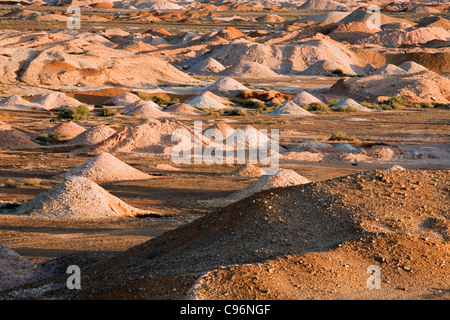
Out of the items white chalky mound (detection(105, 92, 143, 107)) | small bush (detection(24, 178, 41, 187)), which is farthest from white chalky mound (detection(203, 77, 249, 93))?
small bush (detection(24, 178, 41, 187))

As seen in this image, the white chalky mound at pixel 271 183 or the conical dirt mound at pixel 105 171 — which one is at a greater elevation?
the white chalky mound at pixel 271 183

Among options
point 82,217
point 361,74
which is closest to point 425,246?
point 82,217

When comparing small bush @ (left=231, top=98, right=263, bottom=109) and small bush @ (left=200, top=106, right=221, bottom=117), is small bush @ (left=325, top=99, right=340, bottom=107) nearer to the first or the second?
small bush @ (left=231, top=98, right=263, bottom=109)

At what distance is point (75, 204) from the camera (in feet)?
40.1

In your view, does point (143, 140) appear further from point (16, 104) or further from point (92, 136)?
point (16, 104)

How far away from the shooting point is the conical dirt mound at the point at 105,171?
620 inches

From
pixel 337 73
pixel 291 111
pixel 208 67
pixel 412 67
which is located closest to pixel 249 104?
pixel 291 111

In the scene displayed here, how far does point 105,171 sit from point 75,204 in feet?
12.3

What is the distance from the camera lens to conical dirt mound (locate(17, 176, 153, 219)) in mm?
12086

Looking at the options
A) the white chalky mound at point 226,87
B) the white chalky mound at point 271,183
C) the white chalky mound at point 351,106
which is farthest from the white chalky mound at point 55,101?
the white chalky mound at point 271,183

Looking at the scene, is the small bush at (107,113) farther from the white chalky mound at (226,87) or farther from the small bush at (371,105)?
the small bush at (371,105)

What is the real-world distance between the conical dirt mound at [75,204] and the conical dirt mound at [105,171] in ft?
10.4
